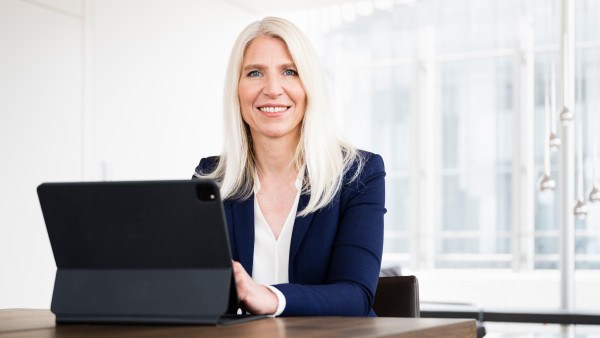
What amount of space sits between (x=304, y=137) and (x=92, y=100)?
4325 mm

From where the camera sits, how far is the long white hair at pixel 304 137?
7.27 feet

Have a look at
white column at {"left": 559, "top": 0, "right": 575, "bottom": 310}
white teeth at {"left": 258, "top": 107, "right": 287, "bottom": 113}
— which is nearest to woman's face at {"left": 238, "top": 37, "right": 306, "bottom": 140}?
white teeth at {"left": 258, "top": 107, "right": 287, "bottom": 113}

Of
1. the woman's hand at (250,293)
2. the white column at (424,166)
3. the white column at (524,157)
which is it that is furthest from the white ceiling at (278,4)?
the woman's hand at (250,293)

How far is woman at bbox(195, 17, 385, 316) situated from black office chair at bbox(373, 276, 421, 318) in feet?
0.78

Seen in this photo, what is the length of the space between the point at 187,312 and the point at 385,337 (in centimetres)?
35

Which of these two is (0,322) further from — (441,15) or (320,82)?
(441,15)

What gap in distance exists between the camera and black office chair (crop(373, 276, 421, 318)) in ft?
7.54

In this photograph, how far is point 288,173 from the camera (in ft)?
7.60

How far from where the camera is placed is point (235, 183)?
2.30 metres

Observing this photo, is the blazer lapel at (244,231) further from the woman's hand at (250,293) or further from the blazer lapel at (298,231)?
the woman's hand at (250,293)

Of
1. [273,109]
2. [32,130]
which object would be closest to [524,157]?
[32,130]

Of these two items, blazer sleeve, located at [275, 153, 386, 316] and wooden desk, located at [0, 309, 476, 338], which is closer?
wooden desk, located at [0, 309, 476, 338]

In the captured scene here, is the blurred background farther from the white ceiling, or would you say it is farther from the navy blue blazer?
the navy blue blazer

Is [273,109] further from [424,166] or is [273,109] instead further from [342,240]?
[424,166]
